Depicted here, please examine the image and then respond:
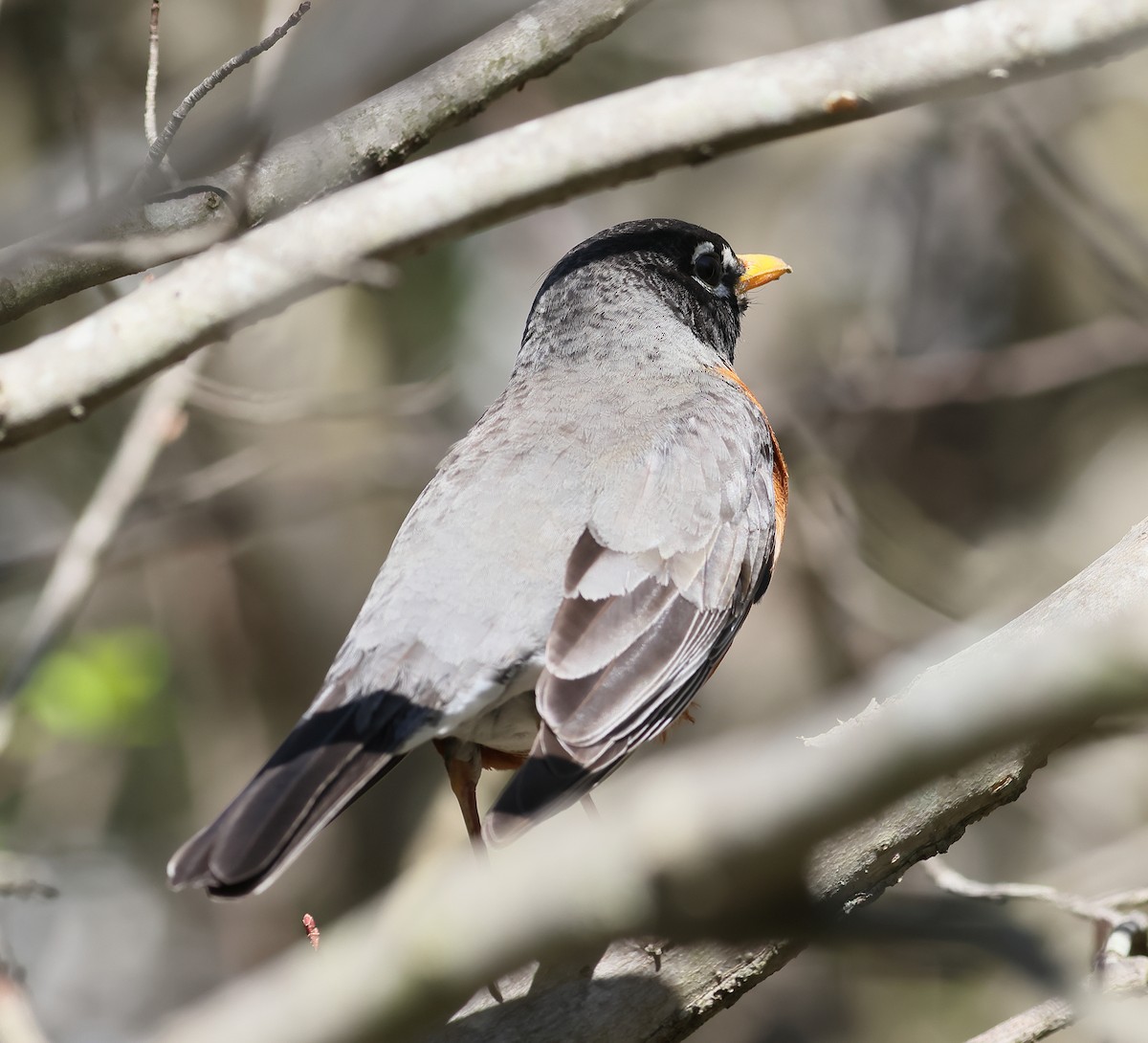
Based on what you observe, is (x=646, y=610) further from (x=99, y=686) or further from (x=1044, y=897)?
(x=99, y=686)

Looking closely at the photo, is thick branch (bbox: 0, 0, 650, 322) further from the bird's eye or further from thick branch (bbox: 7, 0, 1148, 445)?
the bird's eye

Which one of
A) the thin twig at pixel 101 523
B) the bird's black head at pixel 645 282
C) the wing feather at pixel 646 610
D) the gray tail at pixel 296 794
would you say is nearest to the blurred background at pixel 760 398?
the thin twig at pixel 101 523

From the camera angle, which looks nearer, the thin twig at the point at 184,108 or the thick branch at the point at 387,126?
the thin twig at the point at 184,108

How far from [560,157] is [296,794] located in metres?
1.28

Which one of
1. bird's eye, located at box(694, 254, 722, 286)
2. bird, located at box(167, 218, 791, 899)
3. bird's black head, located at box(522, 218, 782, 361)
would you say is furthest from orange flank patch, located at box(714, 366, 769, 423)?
bird's eye, located at box(694, 254, 722, 286)

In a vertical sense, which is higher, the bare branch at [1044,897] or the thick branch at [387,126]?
the thick branch at [387,126]

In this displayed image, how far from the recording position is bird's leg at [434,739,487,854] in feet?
11.3

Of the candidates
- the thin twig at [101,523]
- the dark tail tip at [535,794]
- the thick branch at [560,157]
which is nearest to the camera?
the thick branch at [560,157]

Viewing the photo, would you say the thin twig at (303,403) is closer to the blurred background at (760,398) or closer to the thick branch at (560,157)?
the blurred background at (760,398)

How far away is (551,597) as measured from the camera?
10.6 ft

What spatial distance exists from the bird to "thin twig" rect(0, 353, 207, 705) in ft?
4.26

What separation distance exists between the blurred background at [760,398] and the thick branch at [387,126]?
2508 millimetres

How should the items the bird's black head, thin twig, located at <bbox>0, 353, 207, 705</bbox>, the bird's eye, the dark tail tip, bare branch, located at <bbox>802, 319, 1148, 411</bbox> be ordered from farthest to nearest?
bare branch, located at <bbox>802, 319, 1148, 411</bbox> → the bird's eye → the bird's black head → thin twig, located at <bbox>0, 353, 207, 705</bbox> → the dark tail tip

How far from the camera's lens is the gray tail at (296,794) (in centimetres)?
229
